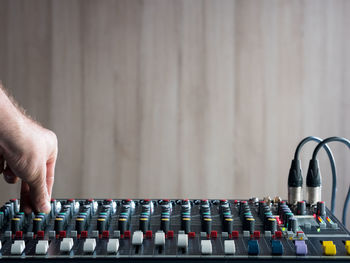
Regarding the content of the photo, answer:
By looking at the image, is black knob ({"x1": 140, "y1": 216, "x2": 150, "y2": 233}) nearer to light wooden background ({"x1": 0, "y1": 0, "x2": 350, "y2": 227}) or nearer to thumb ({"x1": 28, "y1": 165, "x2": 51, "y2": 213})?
thumb ({"x1": 28, "y1": 165, "x2": 51, "y2": 213})

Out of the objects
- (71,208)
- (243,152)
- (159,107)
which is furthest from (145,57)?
(71,208)

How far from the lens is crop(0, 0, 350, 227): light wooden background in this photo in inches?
114

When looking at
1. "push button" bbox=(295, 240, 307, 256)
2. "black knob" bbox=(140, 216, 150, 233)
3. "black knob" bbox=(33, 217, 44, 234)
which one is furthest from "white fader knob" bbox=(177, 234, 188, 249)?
"black knob" bbox=(33, 217, 44, 234)

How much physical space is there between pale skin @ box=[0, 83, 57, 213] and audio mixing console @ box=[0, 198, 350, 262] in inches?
1.8

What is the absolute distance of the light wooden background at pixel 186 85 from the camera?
114 inches

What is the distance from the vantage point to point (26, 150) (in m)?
1.03

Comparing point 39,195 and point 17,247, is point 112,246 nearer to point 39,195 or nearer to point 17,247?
point 17,247

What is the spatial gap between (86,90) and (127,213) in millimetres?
1914

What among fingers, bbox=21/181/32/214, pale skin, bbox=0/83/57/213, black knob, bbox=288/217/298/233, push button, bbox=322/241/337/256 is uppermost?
pale skin, bbox=0/83/57/213

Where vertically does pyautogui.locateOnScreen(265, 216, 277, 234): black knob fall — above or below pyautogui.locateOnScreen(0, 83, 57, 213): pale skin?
below

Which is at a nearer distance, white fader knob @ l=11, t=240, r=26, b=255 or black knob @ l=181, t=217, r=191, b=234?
white fader knob @ l=11, t=240, r=26, b=255

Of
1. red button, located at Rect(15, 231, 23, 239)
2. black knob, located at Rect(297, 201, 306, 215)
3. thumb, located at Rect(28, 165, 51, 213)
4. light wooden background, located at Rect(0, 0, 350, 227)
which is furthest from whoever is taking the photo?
light wooden background, located at Rect(0, 0, 350, 227)

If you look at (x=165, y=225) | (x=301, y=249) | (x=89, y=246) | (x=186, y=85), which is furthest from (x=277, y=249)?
(x=186, y=85)

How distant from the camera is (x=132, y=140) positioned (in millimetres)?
2936
